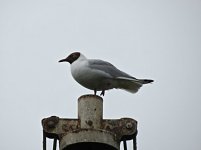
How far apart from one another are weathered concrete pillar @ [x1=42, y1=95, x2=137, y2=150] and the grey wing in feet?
7.04

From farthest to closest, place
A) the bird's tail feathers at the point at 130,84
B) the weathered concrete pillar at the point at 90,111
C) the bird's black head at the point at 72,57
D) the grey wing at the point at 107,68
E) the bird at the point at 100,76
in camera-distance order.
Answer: the bird's black head at the point at 72,57 → the bird's tail feathers at the point at 130,84 → the grey wing at the point at 107,68 → the bird at the point at 100,76 → the weathered concrete pillar at the point at 90,111

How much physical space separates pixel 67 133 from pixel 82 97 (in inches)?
13.3

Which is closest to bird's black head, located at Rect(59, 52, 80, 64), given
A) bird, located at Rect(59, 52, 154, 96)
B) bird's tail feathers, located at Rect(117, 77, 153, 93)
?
bird, located at Rect(59, 52, 154, 96)

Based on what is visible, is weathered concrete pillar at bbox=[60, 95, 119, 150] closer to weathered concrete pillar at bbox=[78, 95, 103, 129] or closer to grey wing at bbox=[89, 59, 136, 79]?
weathered concrete pillar at bbox=[78, 95, 103, 129]

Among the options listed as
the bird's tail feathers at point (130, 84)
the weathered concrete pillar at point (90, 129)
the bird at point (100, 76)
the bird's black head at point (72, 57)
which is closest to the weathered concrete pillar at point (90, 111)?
the weathered concrete pillar at point (90, 129)

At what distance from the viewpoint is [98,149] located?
3094mm

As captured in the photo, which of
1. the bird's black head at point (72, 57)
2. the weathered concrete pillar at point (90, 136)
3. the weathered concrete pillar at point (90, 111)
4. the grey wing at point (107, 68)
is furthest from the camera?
the bird's black head at point (72, 57)

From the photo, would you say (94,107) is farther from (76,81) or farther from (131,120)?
(76,81)

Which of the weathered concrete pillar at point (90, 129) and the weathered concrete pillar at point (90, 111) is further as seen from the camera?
the weathered concrete pillar at point (90, 111)

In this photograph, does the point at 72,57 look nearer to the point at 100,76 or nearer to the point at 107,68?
the point at 107,68

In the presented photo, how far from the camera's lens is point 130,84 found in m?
5.74

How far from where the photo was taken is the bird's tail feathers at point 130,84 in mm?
5652

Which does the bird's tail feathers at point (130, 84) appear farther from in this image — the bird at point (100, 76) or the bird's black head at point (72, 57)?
the bird's black head at point (72, 57)

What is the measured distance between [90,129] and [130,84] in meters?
2.70
